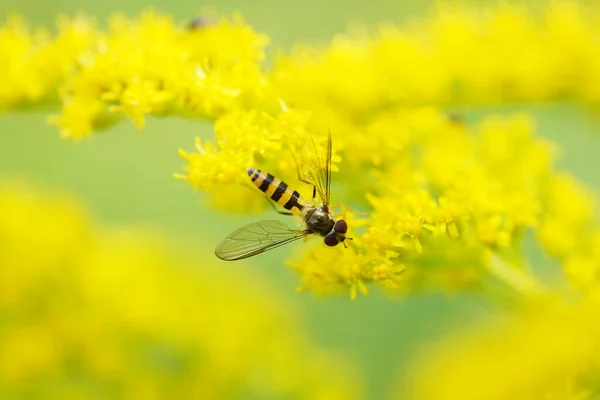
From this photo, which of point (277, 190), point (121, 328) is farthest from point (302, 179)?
point (121, 328)

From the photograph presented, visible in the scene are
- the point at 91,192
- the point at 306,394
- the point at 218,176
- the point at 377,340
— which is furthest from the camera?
the point at 91,192

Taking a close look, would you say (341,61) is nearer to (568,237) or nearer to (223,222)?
(568,237)

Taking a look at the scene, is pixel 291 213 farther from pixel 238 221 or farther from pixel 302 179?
pixel 238 221

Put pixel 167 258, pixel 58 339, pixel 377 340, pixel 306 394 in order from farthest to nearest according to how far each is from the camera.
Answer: pixel 377 340, pixel 167 258, pixel 306 394, pixel 58 339

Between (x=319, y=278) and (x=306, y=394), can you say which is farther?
(x=306, y=394)

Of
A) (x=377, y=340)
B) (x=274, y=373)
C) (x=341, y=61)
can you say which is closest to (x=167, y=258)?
(x=274, y=373)
